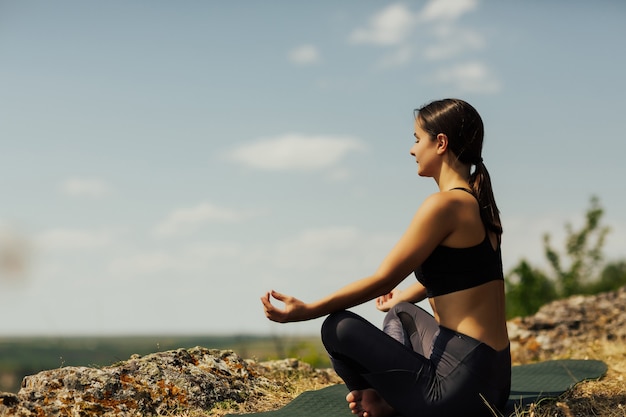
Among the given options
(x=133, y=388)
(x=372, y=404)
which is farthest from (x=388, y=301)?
(x=133, y=388)

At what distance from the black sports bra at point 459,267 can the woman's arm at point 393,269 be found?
12 cm

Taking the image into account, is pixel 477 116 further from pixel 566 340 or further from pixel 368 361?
pixel 566 340

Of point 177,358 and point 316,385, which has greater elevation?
point 177,358

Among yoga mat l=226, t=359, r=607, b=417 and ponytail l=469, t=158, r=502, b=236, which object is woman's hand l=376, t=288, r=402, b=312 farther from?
ponytail l=469, t=158, r=502, b=236

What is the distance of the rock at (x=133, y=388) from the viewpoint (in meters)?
4.98

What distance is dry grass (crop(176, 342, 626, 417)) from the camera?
5.21 m

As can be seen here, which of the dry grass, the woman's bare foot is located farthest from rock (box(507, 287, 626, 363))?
the woman's bare foot

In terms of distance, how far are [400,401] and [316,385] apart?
2667 mm

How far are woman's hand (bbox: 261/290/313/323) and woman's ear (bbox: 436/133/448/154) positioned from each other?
123cm

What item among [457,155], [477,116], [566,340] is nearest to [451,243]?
[457,155]

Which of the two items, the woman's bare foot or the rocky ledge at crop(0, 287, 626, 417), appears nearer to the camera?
the woman's bare foot

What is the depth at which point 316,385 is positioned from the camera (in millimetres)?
6664

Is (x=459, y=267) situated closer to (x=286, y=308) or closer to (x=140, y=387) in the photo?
(x=286, y=308)

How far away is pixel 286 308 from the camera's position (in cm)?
393
